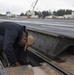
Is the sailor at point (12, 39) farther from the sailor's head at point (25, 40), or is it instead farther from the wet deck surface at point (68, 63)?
the wet deck surface at point (68, 63)

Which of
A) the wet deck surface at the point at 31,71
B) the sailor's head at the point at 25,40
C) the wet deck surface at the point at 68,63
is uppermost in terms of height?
the sailor's head at the point at 25,40

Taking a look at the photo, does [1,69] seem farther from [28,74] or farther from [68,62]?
[68,62]

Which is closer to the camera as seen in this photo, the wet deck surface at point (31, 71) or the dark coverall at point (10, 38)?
the wet deck surface at point (31, 71)

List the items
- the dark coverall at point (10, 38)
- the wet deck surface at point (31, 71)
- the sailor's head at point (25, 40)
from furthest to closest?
the sailor's head at point (25, 40), the dark coverall at point (10, 38), the wet deck surface at point (31, 71)

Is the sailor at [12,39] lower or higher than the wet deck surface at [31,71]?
higher

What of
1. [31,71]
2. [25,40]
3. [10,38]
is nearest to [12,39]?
[10,38]

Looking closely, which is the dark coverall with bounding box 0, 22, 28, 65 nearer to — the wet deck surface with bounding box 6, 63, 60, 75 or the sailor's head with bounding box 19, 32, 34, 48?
the sailor's head with bounding box 19, 32, 34, 48

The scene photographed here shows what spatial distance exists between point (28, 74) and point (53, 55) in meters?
1.51

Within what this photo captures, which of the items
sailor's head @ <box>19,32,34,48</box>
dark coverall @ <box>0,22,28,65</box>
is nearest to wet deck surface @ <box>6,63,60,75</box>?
dark coverall @ <box>0,22,28,65</box>

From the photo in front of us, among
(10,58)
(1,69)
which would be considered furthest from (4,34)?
(1,69)

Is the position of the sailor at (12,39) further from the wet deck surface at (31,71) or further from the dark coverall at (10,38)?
the wet deck surface at (31,71)

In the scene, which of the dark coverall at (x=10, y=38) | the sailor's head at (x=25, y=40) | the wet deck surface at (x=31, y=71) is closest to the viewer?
the wet deck surface at (x=31, y=71)

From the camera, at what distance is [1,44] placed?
489 centimetres

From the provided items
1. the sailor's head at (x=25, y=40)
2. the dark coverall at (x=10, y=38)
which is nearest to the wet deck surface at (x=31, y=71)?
the dark coverall at (x=10, y=38)
